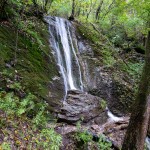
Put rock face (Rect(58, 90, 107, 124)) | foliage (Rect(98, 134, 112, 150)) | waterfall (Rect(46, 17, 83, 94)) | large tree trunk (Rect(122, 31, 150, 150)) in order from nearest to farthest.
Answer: large tree trunk (Rect(122, 31, 150, 150)), foliage (Rect(98, 134, 112, 150)), rock face (Rect(58, 90, 107, 124)), waterfall (Rect(46, 17, 83, 94))

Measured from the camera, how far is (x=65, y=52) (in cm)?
1134

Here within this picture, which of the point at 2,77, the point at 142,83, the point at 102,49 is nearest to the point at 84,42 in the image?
the point at 102,49

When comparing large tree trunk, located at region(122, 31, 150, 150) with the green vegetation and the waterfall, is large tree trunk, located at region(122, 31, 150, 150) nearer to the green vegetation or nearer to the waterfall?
the green vegetation

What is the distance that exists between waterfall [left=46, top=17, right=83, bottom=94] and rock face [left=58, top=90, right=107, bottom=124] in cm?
101

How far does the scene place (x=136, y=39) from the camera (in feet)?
55.5

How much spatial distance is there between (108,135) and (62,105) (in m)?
2.02

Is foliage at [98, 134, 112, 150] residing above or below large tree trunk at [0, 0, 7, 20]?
below

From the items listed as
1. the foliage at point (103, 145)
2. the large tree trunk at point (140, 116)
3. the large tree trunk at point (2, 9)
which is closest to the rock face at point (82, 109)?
the foliage at point (103, 145)

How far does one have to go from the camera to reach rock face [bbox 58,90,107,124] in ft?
26.0

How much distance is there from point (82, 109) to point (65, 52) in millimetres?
3873

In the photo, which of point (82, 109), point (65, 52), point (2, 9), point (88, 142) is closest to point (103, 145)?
point (88, 142)

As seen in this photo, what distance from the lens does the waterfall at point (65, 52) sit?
10.3 meters

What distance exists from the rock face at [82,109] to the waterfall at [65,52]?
1.01 meters

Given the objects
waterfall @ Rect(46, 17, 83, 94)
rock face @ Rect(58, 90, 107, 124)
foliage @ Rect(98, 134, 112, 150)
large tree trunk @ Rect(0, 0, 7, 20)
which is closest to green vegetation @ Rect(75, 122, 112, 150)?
foliage @ Rect(98, 134, 112, 150)
